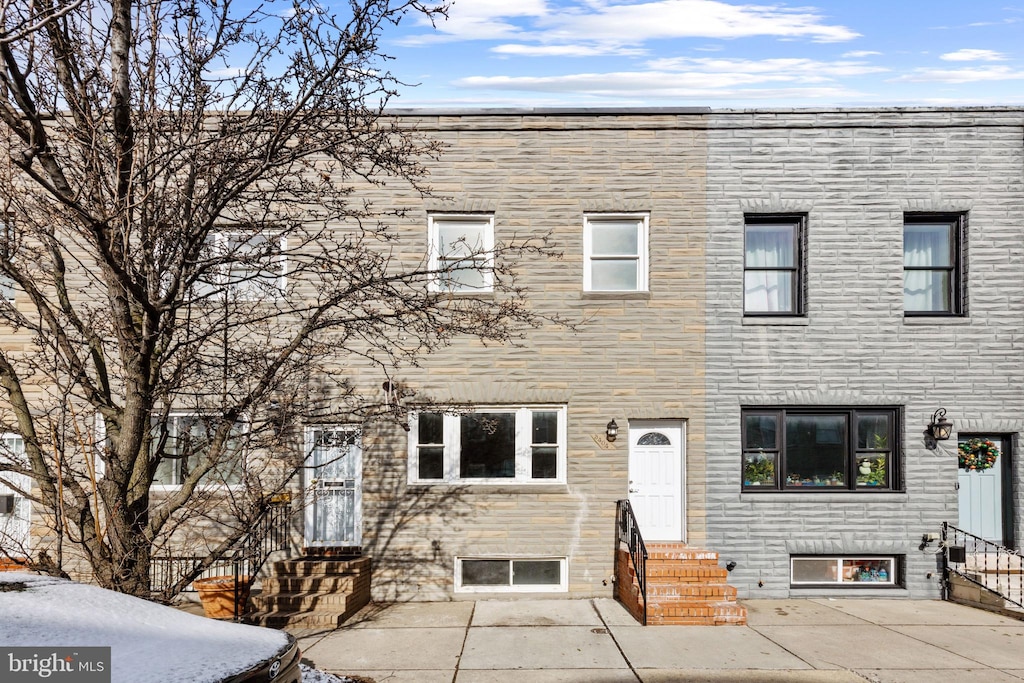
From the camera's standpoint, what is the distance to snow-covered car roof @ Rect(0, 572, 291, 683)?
12.4 ft

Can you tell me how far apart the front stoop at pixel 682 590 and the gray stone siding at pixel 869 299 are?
1.17 meters

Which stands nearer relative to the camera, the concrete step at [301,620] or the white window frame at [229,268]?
the white window frame at [229,268]

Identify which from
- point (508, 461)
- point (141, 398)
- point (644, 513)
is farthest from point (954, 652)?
point (141, 398)

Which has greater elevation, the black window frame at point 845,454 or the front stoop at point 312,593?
the black window frame at point 845,454

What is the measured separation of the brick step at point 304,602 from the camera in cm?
907

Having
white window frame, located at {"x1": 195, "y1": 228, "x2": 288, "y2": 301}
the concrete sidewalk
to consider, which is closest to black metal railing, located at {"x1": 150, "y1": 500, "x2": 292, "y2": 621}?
the concrete sidewalk

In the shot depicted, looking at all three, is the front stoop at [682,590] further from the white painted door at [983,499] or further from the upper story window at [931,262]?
the upper story window at [931,262]

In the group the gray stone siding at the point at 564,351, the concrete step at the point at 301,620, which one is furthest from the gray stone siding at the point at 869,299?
the concrete step at the point at 301,620

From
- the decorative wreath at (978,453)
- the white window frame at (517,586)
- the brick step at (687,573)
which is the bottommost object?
the white window frame at (517,586)

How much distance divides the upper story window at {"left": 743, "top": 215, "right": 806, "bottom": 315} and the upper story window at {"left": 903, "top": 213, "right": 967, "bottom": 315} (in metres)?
1.70

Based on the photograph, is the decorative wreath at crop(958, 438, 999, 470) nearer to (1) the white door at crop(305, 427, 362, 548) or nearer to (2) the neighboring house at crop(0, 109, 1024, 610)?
(2) the neighboring house at crop(0, 109, 1024, 610)

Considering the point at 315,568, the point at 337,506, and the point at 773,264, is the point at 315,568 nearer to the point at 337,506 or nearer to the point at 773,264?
the point at 337,506

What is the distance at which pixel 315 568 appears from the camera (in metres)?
9.76

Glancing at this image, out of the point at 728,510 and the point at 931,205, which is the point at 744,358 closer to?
the point at 728,510
